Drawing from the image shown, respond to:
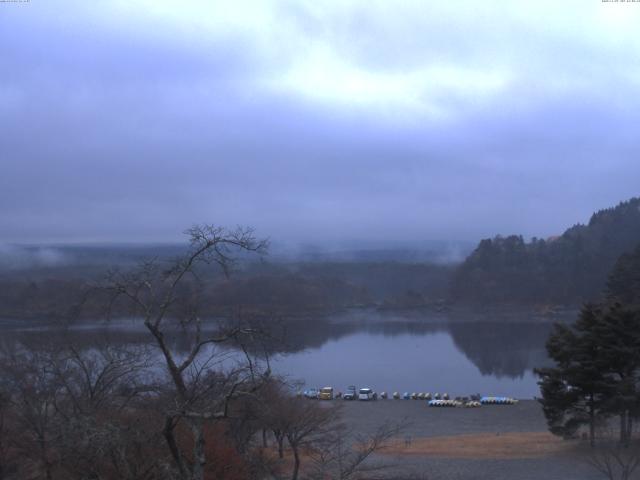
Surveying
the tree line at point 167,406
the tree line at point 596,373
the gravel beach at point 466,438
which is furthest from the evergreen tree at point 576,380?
the tree line at point 167,406

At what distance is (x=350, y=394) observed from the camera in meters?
25.3

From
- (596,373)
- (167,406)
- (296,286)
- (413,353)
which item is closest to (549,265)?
(296,286)

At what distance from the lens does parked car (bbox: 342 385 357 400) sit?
2470 cm

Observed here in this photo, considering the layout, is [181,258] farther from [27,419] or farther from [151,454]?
[27,419]

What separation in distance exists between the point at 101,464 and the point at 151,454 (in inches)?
19.3

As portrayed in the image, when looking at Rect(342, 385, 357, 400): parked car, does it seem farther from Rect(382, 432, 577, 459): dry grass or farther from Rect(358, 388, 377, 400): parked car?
Rect(382, 432, 577, 459): dry grass

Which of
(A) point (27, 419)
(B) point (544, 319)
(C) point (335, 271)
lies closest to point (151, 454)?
(A) point (27, 419)

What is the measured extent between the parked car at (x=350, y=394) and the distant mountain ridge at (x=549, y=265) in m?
41.9

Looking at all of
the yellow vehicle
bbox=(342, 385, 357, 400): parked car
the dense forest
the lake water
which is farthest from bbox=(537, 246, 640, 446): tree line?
the dense forest

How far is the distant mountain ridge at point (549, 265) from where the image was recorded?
67.2 m

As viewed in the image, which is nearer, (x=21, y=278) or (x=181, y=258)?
(x=181, y=258)

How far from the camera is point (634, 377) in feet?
43.3

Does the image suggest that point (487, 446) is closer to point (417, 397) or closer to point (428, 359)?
point (417, 397)

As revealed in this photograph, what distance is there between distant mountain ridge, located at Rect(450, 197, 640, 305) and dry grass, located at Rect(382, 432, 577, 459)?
49.4 m
